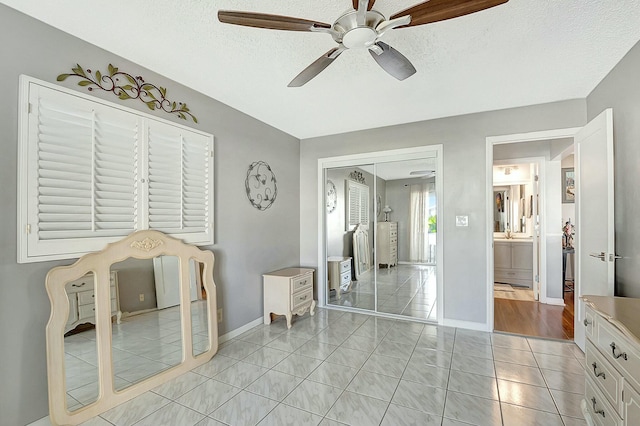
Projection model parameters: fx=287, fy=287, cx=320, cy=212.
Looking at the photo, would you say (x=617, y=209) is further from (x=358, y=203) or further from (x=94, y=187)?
(x=94, y=187)

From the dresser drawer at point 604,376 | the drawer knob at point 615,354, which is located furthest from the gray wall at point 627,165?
the drawer knob at point 615,354

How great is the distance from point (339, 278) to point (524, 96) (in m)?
3.11

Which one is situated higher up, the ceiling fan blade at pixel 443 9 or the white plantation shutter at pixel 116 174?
the ceiling fan blade at pixel 443 9

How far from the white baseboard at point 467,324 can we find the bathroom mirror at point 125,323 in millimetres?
2649

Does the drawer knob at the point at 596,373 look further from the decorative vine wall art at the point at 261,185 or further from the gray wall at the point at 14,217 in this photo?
the decorative vine wall art at the point at 261,185

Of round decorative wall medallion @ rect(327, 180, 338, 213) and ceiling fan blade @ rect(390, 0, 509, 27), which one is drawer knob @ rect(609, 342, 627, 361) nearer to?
ceiling fan blade @ rect(390, 0, 509, 27)

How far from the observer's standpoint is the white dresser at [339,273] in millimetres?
4211

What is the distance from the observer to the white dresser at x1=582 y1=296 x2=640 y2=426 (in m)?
1.27

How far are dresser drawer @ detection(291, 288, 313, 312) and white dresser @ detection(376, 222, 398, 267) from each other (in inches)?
41.8

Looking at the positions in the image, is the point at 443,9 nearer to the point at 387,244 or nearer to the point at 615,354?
the point at 615,354

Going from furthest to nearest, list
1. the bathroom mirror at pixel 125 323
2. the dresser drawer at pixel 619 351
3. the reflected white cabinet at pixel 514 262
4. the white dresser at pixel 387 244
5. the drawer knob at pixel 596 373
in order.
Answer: the reflected white cabinet at pixel 514 262, the white dresser at pixel 387 244, the bathroom mirror at pixel 125 323, the drawer knob at pixel 596 373, the dresser drawer at pixel 619 351

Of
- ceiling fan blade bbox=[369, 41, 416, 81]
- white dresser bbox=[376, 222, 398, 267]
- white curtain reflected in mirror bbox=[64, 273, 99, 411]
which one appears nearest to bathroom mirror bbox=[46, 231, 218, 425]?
white curtain reflected in mirror bbox=[64, 273, 99, 411]

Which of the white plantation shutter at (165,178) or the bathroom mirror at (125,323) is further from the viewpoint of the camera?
the white plantation shutter at (165,178)

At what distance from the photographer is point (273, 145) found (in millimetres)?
3912
